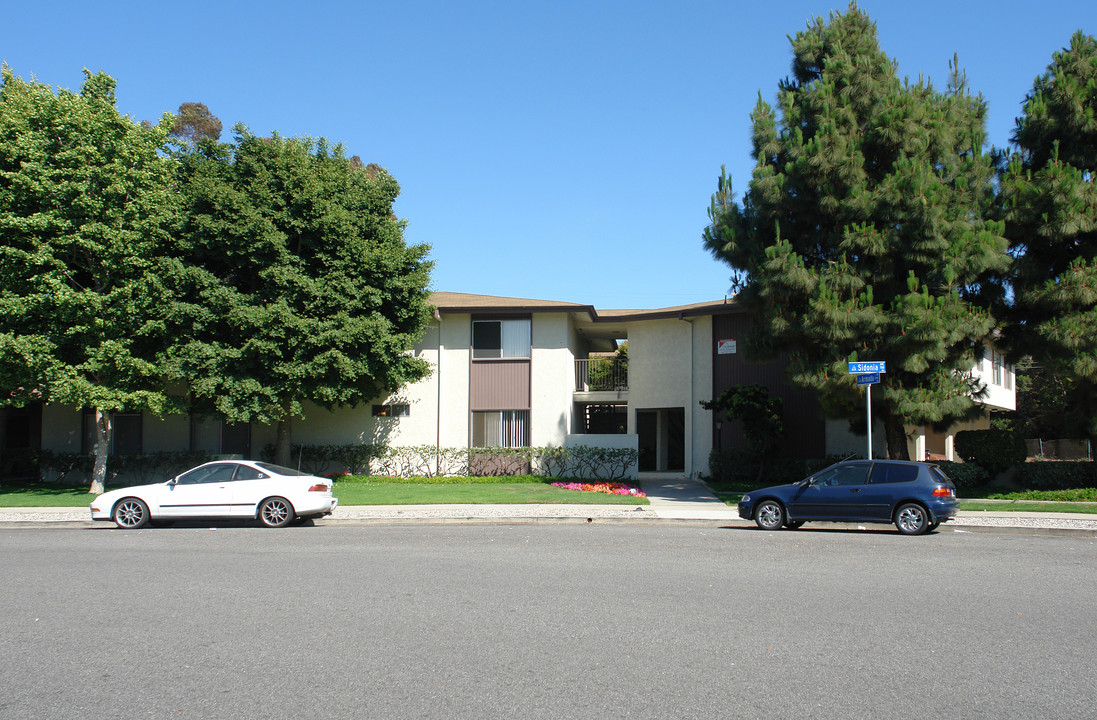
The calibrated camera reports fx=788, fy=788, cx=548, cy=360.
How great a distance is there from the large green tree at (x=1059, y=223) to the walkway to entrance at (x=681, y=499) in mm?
8755

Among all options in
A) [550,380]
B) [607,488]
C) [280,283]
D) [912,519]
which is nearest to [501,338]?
[550,380]

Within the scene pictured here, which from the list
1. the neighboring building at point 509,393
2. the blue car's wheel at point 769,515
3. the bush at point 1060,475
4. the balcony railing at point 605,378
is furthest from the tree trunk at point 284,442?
the bush at point 1060,475

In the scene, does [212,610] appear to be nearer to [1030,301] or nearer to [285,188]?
Result: [285,188]

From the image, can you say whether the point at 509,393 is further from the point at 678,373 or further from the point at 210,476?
the point at 210,476

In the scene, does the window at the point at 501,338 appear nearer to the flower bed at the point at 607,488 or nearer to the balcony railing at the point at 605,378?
the balcony railing at the point at 605,378

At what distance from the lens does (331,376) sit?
23.1m

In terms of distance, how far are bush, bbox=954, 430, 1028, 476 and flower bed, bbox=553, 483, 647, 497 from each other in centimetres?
941

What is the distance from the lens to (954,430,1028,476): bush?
71.6 ft

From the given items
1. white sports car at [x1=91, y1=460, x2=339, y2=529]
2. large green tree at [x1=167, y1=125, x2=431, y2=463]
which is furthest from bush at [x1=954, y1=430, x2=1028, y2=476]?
white sports car at [x1=91, y1=460, x2=339, y2=529]

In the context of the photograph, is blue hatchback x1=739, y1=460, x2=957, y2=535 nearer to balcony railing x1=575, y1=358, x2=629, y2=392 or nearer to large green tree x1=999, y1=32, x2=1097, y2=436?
large green tree x1=999, y1=32, x2=1097, y2=436

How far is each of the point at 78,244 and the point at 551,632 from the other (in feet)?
64.9

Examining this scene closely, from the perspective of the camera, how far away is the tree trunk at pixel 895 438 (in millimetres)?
20156

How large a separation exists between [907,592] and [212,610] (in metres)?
7.06

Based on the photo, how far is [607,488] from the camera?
22.9m
